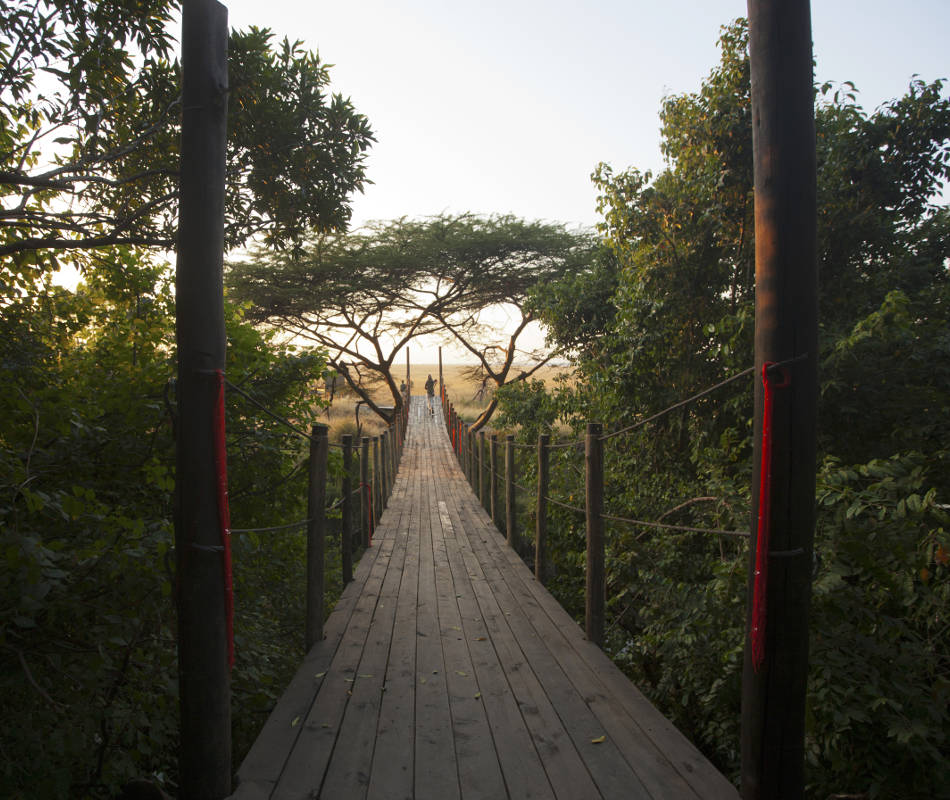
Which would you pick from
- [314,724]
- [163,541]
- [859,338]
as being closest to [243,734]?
[314,724]

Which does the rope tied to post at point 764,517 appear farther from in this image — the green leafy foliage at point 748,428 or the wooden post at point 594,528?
the wooden post at point 594,528

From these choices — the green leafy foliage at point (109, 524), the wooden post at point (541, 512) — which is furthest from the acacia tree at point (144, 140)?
the wooden post at point (541, 512)

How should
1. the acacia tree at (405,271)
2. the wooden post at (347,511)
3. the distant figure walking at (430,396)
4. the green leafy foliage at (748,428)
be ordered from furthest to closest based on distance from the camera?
the distant figure walking at (430,396) → the acacia tree at (405,271) → the wooden post at (347,511) → the green leafy foliage at (748,428)

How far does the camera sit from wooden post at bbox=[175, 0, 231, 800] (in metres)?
1.76

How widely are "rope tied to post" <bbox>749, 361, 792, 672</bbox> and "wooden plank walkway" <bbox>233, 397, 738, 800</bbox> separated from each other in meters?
0.50

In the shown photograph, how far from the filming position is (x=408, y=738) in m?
2.11

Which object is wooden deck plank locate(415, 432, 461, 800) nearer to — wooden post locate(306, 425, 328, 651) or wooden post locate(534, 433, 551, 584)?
wooden post locate(306, 425, 328, 651)

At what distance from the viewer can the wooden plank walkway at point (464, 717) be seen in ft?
5.98

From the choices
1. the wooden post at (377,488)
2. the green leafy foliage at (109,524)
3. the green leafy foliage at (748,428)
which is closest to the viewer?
the green leafy foliage at (109,524)

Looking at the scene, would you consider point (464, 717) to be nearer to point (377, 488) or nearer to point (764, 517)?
point (764, 517)

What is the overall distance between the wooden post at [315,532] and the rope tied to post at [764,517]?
6.58ft

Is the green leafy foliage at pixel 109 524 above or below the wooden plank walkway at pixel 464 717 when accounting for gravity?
above

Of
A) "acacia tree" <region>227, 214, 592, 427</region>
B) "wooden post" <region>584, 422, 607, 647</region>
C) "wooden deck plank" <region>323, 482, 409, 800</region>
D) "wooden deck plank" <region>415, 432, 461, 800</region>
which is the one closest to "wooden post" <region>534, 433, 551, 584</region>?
"wooden deck plank" <region>415, 432, 461, 800</region>

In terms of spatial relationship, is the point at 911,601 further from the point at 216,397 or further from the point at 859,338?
the point at 216,397
